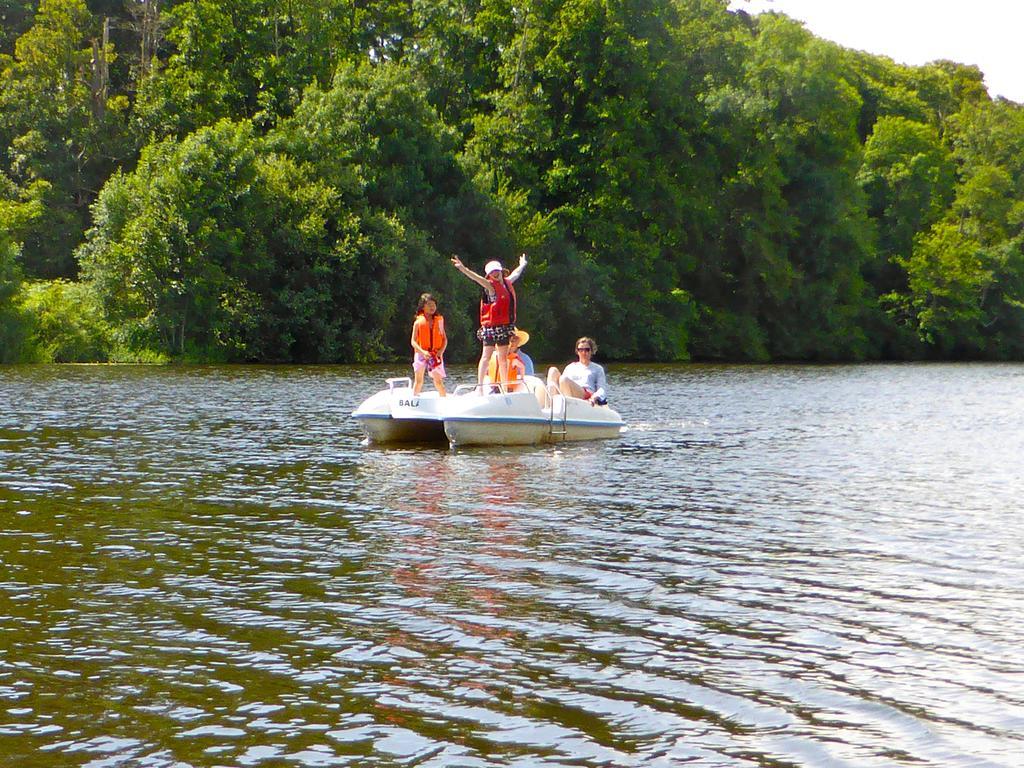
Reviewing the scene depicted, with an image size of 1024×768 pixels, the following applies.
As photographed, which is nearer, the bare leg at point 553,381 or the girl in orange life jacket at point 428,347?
the girl in orange life jacket at point 428,347

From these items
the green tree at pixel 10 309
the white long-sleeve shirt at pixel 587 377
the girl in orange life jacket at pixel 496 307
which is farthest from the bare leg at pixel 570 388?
the green tree at pixel 10 309

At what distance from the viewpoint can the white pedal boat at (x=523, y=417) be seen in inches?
714

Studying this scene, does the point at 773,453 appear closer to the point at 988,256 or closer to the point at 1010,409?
the point at 1010,409

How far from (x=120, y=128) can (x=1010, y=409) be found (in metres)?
40.3

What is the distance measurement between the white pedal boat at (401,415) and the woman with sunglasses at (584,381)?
2283 mm

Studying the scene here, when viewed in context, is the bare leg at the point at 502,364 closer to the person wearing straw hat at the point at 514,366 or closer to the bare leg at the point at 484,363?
the person wearing straw hat at the point at 514,366

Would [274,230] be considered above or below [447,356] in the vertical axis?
above

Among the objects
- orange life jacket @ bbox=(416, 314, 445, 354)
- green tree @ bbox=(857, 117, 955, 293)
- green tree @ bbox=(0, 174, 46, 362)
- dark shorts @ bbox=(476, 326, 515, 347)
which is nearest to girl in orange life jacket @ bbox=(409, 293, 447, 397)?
orange life jacket @ bbox=(416, 314, 445, 354)

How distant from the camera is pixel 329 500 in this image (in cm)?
1336

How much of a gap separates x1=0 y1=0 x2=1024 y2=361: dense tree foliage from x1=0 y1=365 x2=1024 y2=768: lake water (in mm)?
28938

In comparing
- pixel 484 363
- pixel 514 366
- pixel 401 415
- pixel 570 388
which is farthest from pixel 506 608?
pixel 570 388

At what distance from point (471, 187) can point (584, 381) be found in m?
33.5

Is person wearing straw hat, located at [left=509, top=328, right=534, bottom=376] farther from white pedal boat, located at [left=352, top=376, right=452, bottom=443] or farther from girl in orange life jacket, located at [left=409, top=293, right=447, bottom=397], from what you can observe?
white pedal boat, located at [left=352, top=376, right=452, bottom=443]

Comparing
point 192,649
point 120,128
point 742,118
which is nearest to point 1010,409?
point 192,649
